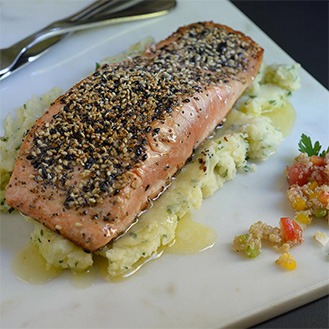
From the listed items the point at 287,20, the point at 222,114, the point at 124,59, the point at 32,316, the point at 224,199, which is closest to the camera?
the point at 32,316

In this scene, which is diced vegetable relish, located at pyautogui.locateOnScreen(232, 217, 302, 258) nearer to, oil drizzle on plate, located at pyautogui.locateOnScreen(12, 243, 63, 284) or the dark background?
oil drizzle on plate, located at pyautogui.locateOnScreen(12, 243, 63, 284)

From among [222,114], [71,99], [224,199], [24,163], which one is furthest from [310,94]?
[24,163]

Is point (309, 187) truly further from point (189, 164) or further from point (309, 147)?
point (189, 164)

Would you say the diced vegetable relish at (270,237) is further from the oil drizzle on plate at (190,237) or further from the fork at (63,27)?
the fork at (63,27)

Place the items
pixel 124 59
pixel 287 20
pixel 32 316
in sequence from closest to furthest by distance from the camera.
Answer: pixel 32 316, pixel 124 59, pixel 287 20

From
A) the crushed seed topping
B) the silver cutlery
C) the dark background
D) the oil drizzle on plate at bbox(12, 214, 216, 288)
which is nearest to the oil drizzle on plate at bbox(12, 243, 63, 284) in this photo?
the oil drizzle on plate at bbox(12, 214, 216, 288)

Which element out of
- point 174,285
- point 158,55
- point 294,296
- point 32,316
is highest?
point 158,55

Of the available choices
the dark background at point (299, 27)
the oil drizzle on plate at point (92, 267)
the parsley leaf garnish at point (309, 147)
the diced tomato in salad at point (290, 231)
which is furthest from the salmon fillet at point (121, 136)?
the dark background at point (299, 27)

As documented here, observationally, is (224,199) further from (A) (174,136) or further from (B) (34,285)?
(B) (34,285)
